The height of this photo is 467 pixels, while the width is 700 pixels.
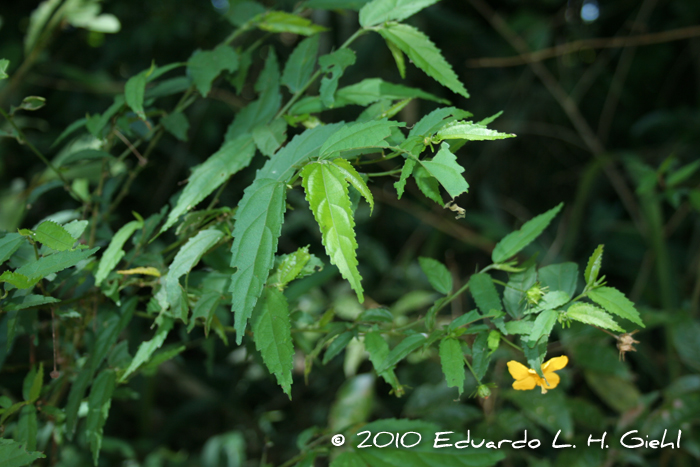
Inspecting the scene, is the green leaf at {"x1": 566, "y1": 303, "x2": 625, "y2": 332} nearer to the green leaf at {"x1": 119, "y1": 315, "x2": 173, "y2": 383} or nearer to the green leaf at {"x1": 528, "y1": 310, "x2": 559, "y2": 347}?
the green leaf at {"x1": 528, "y1": 310, "x2": 559, "y2": 347}

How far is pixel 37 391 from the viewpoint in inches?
26.8

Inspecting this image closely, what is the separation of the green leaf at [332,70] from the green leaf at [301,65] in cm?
4

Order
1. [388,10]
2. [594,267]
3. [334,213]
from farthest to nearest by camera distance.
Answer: [388,10], [594,267], [334,213]

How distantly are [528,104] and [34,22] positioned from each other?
83.3 inches

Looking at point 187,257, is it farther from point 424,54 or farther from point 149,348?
point 424,54

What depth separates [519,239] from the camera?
0.72 meters

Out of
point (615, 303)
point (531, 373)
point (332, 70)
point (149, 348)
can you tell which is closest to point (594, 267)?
point (615, 303)

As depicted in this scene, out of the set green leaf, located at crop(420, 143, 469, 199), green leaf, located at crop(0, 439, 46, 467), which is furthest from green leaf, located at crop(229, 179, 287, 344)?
green leaf, located at crop(0, 439, 46, 467)

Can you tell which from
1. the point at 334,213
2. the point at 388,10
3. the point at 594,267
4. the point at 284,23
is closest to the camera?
the point at 334,213

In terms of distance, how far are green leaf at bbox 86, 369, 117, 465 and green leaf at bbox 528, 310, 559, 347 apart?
535 millimetres

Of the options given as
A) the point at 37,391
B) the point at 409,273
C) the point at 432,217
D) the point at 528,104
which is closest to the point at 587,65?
the point at 528,104

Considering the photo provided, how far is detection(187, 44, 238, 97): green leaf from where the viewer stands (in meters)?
0.77

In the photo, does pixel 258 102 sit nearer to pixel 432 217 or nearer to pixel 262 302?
pixel 262 302

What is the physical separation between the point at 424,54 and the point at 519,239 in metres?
0.29
